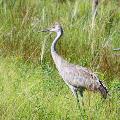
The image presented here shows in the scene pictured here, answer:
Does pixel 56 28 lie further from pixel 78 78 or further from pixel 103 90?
pixel 103 90

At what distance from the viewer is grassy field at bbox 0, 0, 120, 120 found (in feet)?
18.4

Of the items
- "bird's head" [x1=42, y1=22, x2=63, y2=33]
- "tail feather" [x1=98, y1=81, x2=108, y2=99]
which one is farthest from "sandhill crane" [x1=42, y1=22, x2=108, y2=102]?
"bird's head" [x1=42, y1=22, x2=63, y2=33]

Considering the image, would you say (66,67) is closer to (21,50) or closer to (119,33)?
(21,50)

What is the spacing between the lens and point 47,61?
7637 mm

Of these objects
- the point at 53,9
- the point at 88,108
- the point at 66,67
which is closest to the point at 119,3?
the point at 53,9

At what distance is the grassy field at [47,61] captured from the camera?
561cm

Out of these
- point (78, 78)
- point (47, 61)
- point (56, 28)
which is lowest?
point (47, 61)

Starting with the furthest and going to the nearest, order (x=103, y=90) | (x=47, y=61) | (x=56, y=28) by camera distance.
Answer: (x=47, y=61) → (x=56, y=28) → (x=103, y=90)

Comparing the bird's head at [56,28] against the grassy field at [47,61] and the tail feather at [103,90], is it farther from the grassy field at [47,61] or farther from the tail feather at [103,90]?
the tail feather at [103,90]

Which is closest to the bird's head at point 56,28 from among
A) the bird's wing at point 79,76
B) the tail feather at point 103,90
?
the bird's wing at point 79,76

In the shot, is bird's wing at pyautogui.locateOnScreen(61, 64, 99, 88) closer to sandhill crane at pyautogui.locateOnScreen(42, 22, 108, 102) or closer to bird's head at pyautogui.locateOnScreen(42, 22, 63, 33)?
sandhill crane at pyautogui.locateOnScreen(42, 22, 108, 102)

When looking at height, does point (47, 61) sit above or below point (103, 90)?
below

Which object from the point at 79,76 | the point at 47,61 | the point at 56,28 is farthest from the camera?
the point at 47,61

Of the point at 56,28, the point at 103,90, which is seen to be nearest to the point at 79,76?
the point at 103,90
